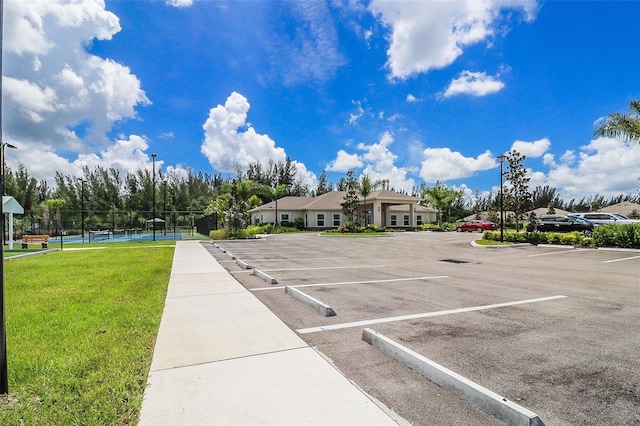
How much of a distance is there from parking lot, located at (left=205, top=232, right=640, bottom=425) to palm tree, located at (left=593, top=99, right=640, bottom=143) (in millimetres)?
11516

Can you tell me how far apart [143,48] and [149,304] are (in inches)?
513

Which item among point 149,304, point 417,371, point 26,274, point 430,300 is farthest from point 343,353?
point 26,274

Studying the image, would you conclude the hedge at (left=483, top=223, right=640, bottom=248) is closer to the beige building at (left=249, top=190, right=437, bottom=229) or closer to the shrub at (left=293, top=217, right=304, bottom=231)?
the beige building at (left=249, top=190, right=437, bottom=229)

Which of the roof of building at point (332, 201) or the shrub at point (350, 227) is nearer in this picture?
the shrub at point (350, 227)

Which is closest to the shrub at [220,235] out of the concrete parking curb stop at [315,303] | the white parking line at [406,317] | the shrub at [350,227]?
the shrub at [350,227]

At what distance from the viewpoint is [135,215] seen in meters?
41.2

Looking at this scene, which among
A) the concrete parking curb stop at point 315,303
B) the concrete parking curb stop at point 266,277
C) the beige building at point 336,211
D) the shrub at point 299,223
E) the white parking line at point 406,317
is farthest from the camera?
the shrub at point 299,223

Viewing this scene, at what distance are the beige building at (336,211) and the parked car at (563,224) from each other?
15787 mm

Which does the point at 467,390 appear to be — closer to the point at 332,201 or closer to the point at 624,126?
the point at 624,126

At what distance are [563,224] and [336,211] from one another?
77.5 ft

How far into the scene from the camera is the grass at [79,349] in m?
2.67

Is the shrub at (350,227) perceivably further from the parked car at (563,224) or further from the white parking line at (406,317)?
the white parking line at (406,317)

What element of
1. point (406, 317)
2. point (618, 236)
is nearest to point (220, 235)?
point (406, 317)

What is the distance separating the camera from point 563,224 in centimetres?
2341
